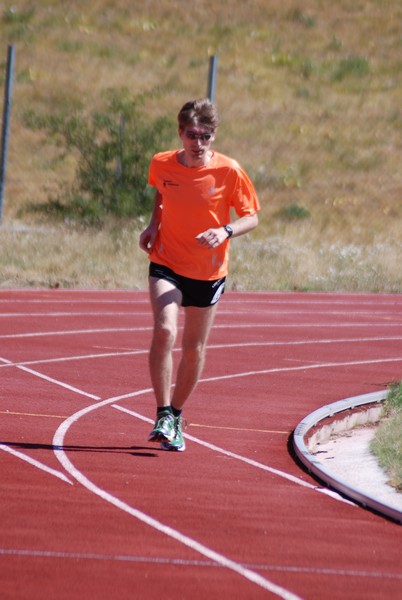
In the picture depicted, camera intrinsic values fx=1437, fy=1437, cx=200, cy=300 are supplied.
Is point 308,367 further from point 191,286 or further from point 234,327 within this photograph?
point 191,286

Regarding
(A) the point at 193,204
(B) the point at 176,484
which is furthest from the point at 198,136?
(B) the point at 176,484

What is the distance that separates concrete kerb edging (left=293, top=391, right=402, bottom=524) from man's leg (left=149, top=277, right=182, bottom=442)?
3.04 feet

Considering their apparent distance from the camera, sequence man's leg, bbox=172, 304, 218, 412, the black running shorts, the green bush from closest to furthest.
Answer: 1. the black running shorts
2. man's leg, bbox=172, 304, 218, 412
3. the green bush

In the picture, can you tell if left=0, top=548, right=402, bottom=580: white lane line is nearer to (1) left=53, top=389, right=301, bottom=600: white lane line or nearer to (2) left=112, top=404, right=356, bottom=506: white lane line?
(1) left=53, top=389, right=301, bottom=600: white lane line

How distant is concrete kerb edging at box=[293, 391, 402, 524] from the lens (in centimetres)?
779

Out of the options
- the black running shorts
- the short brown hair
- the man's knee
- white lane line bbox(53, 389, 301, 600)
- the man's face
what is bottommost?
white lane line bbox(53, 389, 301, 600)

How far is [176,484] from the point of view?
26.8 feet

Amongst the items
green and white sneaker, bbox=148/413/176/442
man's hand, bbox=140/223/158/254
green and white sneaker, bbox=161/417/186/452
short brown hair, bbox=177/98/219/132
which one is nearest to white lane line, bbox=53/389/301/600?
green and white sneaker, bbox=148/413/176/442

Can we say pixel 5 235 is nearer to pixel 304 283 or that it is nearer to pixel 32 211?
pixel 304 283

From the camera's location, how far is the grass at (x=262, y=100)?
108ft

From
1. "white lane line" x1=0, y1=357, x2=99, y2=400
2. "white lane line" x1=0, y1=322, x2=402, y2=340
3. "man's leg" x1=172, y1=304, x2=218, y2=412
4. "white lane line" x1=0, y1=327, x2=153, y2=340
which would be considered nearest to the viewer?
"man's leg" x1=172, y1=304, x2=218, y2=412

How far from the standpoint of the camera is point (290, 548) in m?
6.73

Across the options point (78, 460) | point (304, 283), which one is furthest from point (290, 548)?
point (304, 283)

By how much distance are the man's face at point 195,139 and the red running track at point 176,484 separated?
1915 millimetres
